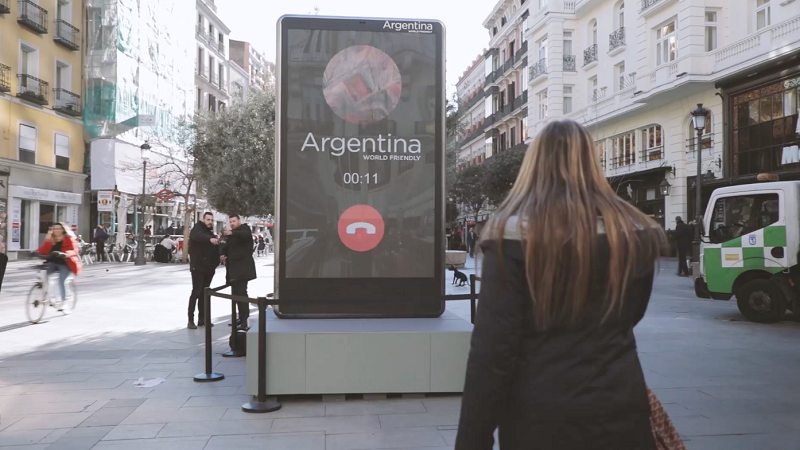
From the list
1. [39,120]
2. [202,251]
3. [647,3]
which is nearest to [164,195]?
[39,120]

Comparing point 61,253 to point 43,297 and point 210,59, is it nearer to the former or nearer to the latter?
point 43,297

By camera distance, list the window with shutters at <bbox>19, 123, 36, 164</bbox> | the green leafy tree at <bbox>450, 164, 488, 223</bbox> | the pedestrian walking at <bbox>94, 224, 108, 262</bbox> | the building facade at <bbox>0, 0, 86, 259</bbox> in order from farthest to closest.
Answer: the green leafy tree at <bbox>450, 164, 488, 223</bbox>
the window with shutters at <bbox>19, 123, 36, 164</bbox>
the building facade at <bbox>0, 0, 86, 259</bbox>
the pedestrian walking at <bbox>94, 224, 108, 262</bbox>

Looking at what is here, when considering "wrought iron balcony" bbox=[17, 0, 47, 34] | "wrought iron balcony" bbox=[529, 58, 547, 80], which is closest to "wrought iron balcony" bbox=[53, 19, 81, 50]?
"wrought iron balcony" bbox=[17, 0, 47, 34]

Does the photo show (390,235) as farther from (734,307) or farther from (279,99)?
(734,307)

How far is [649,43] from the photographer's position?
28906 millimetres

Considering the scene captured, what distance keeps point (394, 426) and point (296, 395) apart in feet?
3.84

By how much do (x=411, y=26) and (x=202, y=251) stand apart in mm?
5525

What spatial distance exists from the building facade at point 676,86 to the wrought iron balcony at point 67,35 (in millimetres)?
24283

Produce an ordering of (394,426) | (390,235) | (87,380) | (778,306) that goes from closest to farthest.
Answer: (394,426), (390,235), (87,380), (778,306)

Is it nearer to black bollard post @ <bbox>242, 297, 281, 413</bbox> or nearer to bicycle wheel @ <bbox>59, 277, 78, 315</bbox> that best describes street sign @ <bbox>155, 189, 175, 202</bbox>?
bicycle wheel @ <bbox>59, 277, 78, 315</bbox>

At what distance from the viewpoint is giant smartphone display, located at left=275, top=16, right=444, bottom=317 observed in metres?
6.06

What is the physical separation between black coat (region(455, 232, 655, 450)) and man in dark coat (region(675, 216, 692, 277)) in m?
19.3

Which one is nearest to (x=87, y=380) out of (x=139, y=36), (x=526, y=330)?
(x=526, y=330)

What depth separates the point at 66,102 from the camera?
31922mm
